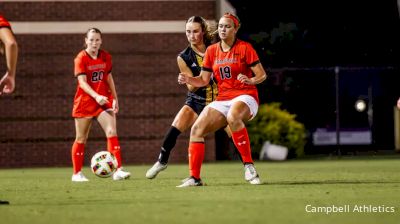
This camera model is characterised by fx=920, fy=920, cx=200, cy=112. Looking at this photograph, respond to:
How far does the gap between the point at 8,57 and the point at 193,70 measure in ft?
13.3

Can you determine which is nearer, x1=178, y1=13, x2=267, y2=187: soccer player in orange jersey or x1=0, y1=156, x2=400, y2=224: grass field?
x1=0, y1=156, x2=400, y2=224: grass field

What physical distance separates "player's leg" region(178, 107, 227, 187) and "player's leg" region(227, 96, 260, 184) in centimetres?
20

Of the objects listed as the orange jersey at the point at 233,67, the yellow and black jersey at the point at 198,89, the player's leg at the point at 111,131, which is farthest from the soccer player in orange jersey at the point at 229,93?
the player's leg at the point at 111,131

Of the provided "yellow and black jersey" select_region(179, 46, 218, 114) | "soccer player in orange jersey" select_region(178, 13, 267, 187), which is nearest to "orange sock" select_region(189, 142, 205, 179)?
"soccer player in orange jersey" select_region(178, 13, 267, 187)

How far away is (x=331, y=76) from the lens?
2303cm

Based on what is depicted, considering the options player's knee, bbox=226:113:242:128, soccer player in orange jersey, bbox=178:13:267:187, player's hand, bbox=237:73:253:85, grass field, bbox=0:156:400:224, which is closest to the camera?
grass field, bbox=0:156:400:224

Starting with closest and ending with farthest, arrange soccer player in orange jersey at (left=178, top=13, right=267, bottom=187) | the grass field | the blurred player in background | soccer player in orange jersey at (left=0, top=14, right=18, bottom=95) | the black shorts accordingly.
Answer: the grass field < soccer player in orange jersey at (left=0, top=14, right=18, bottom=95) < soccer player in orange jersey at (left=178, top=13, right=267, bottom=187) < the blurred player in background < the black shorts

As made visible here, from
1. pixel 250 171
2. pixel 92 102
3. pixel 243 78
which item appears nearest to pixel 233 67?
pixel 243 78

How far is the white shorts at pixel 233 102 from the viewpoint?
9.75m

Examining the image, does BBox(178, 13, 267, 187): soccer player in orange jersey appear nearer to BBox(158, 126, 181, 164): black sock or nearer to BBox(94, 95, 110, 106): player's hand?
BBox(158, 126, 181, 164): black sock

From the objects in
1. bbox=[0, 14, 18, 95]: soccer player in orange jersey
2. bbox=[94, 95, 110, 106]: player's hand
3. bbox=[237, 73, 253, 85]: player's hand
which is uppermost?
bbox=[0, 14, 18, 95]: soccer player in orange jersey

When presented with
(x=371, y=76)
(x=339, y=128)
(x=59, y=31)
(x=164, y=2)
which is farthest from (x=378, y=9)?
(x=59, y=31)

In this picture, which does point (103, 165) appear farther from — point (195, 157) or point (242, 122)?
point (242, 122)

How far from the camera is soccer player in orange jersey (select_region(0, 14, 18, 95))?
21.9 ft
